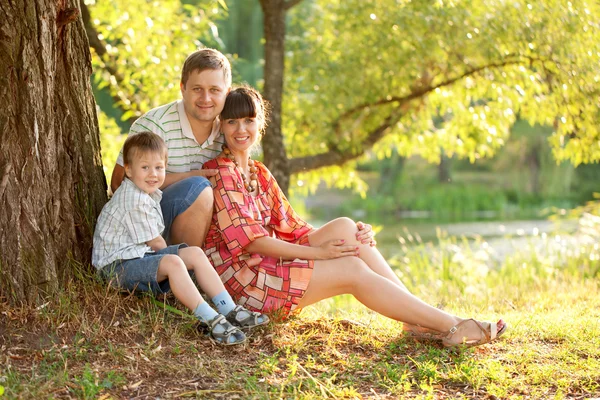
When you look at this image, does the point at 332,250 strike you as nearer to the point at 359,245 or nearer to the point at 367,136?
the point at 359,245

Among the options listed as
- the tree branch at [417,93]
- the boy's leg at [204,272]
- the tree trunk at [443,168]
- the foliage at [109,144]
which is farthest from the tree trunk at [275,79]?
the tree trunk at [443,168]

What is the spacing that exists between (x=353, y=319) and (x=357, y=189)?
5.46m

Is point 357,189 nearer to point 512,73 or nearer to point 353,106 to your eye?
point 353,106

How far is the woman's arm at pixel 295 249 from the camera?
11.0 ft

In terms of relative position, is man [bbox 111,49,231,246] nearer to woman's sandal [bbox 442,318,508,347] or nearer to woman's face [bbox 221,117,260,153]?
woman's face [bbox 221,117,260,153]

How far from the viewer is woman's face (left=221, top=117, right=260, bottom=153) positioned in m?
3.48

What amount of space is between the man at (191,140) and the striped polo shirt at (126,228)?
171 mm

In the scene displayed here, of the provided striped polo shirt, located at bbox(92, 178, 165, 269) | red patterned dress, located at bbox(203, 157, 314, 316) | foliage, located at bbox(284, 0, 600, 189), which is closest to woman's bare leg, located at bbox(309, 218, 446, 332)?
red patterned dress, located at bbox(203, 157, 314, 316)

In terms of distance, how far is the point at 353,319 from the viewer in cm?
380

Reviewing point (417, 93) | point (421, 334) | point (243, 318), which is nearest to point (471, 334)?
point (421, 334)

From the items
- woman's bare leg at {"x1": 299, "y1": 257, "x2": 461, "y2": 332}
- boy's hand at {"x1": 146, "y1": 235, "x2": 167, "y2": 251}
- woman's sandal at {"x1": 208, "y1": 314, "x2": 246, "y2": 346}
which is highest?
boy's hand at {"x1": 146, "y1": 235, "x2": 167, "y2": 251}

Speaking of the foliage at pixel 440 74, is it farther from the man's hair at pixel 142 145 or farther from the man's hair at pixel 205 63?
the man's hair at pixel 142 145

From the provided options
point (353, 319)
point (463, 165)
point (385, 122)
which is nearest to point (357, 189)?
point (385, 122)

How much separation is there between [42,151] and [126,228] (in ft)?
1.65
